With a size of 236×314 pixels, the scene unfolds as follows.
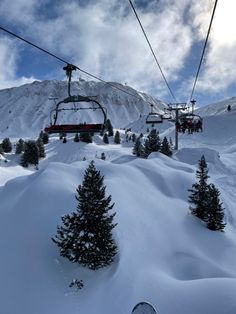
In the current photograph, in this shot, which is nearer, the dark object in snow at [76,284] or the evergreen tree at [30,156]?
the dark object in snow at [76,284]

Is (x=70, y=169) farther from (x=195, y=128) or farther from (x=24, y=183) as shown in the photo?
(x=195, y=128)

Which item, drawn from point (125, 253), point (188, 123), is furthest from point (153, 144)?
point (125, 253)

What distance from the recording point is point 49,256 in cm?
1939

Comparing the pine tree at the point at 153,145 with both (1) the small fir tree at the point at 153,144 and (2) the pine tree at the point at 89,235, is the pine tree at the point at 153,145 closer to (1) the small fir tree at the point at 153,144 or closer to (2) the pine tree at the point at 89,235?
(1) the small fir tree at the point at 153,144

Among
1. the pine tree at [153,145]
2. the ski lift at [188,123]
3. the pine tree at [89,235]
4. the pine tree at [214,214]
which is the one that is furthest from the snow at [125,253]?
the pine tree at [153,145]

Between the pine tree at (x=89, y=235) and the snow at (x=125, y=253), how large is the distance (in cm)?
65

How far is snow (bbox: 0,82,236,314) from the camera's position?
15.6 m

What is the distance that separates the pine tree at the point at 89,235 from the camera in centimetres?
1847

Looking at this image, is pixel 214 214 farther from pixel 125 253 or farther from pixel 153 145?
pixel 153 145

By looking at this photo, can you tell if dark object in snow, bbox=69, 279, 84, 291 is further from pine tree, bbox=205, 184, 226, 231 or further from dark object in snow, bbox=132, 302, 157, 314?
pine tree, bbox=205, 184, 226, 231

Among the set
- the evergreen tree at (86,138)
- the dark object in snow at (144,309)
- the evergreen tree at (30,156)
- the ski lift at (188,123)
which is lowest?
the evergreen tree at (30,156)

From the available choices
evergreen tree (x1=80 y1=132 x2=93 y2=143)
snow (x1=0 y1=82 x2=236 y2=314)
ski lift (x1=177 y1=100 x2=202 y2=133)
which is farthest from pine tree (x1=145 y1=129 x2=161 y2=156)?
evergreen tree (x1=80 y1=132 x2=93 y2=143)

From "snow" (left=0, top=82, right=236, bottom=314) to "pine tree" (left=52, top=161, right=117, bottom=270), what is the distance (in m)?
0.65

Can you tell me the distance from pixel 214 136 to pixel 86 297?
97.6m
